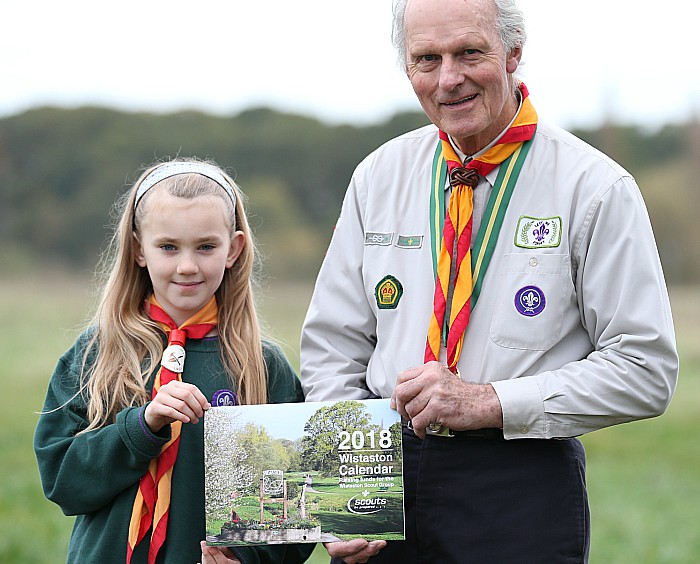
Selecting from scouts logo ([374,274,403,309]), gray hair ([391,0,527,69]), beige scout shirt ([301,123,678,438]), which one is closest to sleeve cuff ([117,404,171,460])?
beige scout shirt ([301,123,678,438])

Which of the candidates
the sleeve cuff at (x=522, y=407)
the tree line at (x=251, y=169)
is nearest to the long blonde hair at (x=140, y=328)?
the sleeve cuff at (x=522, y=407)

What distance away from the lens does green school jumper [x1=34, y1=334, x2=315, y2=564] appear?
3545 mm

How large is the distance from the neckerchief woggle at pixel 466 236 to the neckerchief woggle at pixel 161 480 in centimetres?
89

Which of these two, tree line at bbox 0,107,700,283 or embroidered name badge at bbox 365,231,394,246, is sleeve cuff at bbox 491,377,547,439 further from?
tree line at bbox 0,107,700,283

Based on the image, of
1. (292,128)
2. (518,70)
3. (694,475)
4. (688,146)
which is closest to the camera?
(518,70)

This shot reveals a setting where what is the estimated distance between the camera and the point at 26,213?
27203 millimetres

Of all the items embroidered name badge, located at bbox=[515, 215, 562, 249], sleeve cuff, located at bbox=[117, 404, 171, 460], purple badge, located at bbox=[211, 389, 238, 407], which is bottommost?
sleeve cuff, located at bbox=[117, 404, 171, 460]

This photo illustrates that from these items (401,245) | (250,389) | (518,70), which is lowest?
(250,389)

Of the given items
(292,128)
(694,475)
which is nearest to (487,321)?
(694,475)

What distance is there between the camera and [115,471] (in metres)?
3.57

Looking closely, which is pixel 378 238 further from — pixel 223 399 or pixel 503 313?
pixel 223 399

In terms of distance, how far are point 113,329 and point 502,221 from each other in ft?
4.73

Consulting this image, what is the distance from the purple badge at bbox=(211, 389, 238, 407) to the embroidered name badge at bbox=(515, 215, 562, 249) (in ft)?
3.71

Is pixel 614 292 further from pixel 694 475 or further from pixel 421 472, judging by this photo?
pixel 694 475
